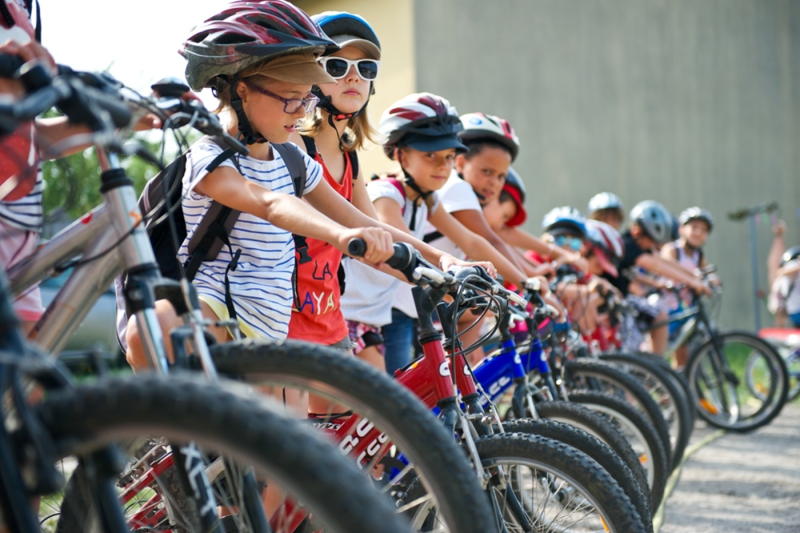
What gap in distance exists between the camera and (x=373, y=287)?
4078mm

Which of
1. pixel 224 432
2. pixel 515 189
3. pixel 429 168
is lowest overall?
pixel 224 432

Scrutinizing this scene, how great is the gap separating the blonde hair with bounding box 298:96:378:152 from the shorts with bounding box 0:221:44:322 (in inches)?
57.1

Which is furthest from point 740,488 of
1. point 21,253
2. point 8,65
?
point 8,65

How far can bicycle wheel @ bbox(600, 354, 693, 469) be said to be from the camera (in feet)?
18.2

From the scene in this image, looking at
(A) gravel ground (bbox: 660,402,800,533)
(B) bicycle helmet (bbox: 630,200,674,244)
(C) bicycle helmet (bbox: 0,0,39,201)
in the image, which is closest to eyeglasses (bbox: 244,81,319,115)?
(C) bicycle helmet (bbox: 0,0,39,201)

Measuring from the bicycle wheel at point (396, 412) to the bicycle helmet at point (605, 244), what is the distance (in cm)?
588

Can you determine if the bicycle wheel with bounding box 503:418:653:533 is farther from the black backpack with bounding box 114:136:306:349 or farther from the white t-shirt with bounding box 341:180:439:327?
the white t-shirt with bounding box 341:180:439:327

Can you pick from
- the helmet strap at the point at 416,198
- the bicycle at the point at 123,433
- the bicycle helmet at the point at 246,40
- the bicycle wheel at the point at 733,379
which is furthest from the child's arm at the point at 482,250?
the bicycle wheel at the point at 733,379

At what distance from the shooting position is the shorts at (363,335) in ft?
13.0

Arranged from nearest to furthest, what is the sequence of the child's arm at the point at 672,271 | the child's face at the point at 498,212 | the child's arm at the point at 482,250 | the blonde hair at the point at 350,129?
the blonde hair at the point at 350,129, the child's arm at the point at 482,250, the child's face at the point at 498,212, the child's arm at the point at 672,271

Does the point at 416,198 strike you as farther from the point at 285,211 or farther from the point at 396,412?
the point at 396,412

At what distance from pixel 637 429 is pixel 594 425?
0.87 m

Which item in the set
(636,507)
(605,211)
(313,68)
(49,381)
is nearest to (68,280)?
(49,381)

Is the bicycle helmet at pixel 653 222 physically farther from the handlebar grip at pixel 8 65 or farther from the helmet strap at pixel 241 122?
the handlebar grip at pixel 8 65
